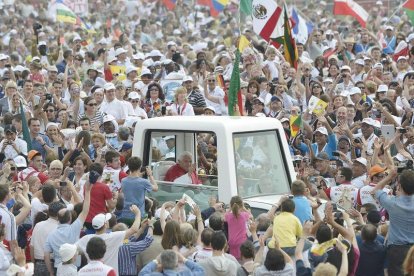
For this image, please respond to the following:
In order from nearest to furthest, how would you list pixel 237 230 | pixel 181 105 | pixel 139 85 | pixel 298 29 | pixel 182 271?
pixel 182 271 < pixel 237 230 < pixel 181 105 < pixel 139 85 < pixel 298 29

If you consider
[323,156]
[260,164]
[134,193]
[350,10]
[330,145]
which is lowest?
[134,193]

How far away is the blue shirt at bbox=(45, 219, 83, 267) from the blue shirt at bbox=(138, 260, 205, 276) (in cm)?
152

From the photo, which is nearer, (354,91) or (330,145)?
(330,145)

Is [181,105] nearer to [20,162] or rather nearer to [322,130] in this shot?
[322,130]

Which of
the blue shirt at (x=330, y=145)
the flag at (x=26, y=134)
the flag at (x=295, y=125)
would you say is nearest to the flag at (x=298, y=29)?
the flag at (x=295, y=125)

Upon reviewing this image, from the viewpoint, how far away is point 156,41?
3412cm

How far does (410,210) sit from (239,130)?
7.16 ft

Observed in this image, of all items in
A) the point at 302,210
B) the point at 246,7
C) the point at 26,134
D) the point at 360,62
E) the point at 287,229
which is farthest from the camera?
the point at 360,62

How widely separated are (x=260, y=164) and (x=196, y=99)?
23.3ft

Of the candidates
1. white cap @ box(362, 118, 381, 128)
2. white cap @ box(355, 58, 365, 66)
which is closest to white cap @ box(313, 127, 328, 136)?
white cap @ box(362, 118, 381, 128)

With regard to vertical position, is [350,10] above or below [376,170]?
above

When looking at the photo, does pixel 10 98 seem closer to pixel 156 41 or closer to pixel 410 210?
pixel 410 210

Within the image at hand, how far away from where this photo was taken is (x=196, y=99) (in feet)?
66.4

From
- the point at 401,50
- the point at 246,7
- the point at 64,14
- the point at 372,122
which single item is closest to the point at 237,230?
the point at 372,122
